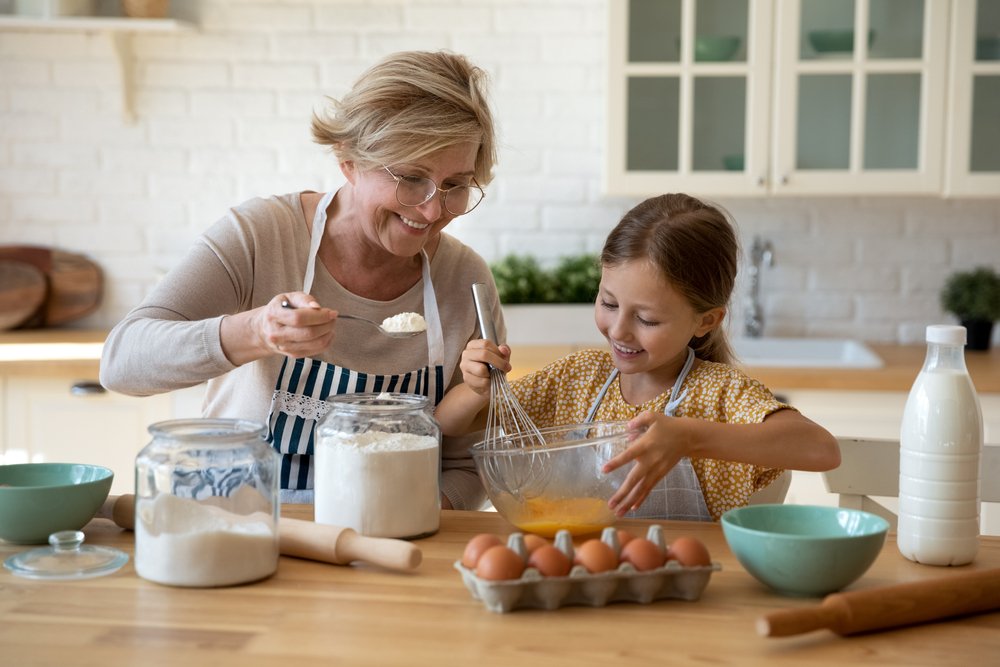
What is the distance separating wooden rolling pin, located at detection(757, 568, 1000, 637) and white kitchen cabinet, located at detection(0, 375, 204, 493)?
2.34 metres

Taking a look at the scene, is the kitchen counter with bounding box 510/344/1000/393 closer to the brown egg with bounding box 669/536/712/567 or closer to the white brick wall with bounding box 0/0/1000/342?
the white brick wall with bounding box 0/0/1000/342

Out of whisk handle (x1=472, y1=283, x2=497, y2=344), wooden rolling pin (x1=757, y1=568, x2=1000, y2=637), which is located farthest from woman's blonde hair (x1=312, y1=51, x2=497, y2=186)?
wooden rolling pin (x1=757, y1=568, x2=1000, y2=637)

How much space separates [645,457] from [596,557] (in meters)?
0.24

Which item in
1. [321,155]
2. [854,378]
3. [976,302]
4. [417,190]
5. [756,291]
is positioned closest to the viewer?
[417,190]

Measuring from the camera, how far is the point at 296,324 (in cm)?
141

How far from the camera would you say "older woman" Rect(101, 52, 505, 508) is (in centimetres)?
170

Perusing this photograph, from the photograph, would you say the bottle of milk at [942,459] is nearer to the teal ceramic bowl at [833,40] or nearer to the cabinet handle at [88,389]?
the teal ceramic bowl at [833,40]

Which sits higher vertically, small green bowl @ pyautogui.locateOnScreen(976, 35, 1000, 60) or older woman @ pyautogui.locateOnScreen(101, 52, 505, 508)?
small green bowl @ pyautogui.locateOnScreen(976, 35, 1000, 60)

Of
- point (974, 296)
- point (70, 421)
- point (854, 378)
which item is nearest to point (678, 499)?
point (854, 378)

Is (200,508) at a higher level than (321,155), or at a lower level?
lower

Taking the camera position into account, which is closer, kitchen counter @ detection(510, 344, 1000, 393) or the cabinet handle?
kitchen counter @ detection(510, 344, 1000, 393)

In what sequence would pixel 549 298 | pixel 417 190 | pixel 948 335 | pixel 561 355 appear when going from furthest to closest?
pixel 549 298 < pixel 561 355 < pixel 417 190 < pixel 948 335

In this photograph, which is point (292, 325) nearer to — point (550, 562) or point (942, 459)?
point (550, 562)

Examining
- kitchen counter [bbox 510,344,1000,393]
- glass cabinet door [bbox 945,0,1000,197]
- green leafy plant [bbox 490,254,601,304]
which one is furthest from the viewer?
green leafy plant [bbox 490,254,601,304]
